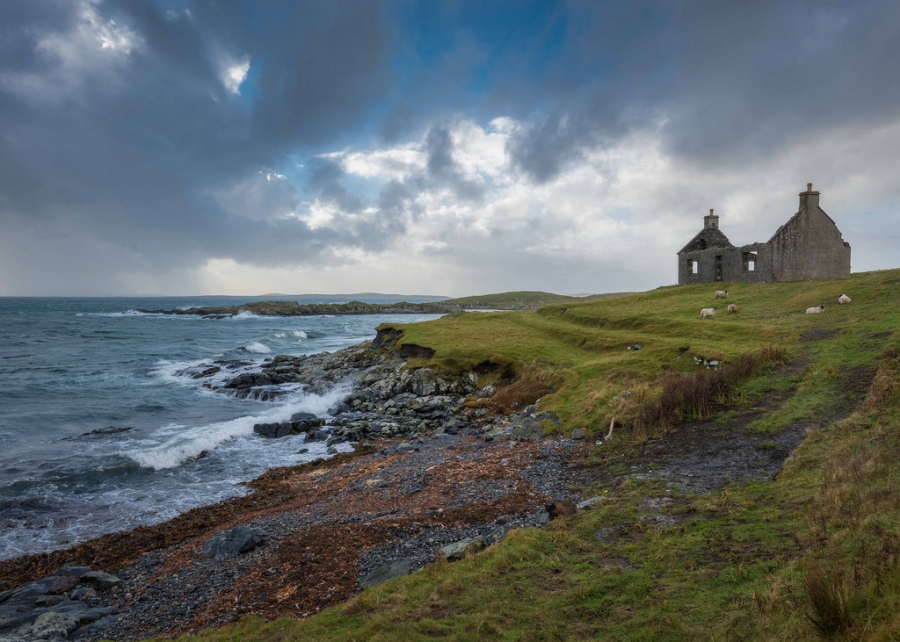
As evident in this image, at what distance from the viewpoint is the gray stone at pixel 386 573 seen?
9.72 metres

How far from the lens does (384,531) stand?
12156 millimetres

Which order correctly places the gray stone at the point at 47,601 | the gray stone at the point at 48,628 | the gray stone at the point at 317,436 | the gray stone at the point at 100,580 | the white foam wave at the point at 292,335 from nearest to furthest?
1. the gray stone at the point at 48,628
2. the gray stone at the point at 47,601
3. the gray stone at the point at 100,580
4. the gray stone at the point at 317,436
5. the white foam wave at the point at 292,335

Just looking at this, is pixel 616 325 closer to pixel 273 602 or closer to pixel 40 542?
pixel 273 602

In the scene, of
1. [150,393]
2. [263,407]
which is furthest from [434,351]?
[150,393]

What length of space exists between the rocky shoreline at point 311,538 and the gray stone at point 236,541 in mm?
37

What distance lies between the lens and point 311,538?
12477 mm

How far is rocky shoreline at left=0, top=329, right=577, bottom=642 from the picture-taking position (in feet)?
32.8

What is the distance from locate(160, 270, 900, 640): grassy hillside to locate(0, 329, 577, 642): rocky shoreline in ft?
4.15

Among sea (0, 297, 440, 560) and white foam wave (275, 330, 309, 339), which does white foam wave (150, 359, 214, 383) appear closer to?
sea (0, 297, 440, 560)

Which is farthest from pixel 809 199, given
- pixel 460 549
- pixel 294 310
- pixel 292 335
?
pixel 294 310

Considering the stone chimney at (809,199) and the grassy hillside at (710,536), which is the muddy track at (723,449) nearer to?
the grassy hillside at (710,536)

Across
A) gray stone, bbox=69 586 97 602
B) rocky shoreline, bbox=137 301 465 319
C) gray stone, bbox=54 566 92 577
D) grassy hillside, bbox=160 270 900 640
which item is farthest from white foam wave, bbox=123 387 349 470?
rocky shoreline, bbox=137 301 465 319

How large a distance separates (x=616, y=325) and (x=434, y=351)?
1441 centimetres

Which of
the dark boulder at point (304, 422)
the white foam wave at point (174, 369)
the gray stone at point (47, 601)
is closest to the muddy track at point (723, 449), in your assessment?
the gray stone at point (47, 601)
